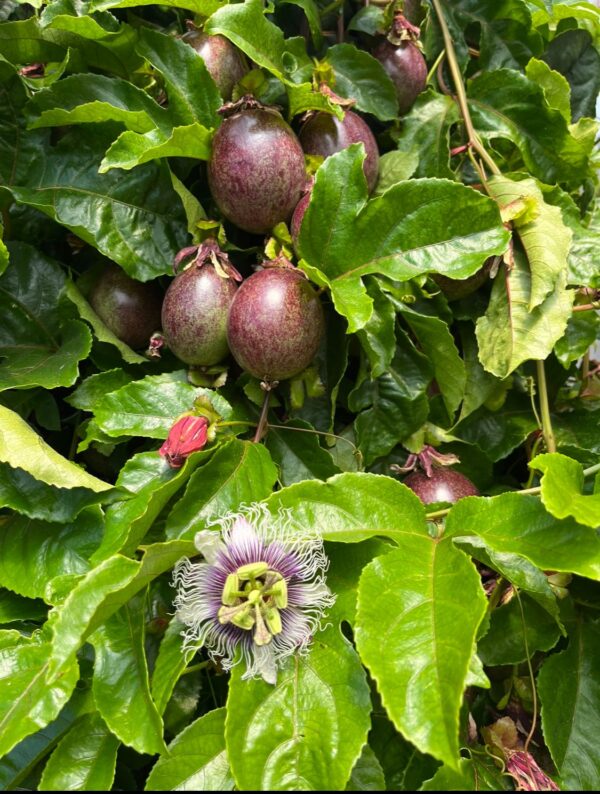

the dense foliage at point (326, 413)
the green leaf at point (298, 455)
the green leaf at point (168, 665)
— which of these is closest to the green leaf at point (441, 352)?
the dense foliage at point (326, 413)

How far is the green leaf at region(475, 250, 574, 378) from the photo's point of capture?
2.15 ft

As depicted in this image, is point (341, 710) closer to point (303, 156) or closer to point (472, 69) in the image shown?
point (303, 156)

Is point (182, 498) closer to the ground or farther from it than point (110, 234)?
closer to the ground

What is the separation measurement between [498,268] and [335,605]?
39cm

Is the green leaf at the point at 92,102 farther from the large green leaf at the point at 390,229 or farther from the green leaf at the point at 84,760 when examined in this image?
the green leaf at the point at 84,760

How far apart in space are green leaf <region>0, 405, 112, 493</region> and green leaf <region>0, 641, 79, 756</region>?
14cm

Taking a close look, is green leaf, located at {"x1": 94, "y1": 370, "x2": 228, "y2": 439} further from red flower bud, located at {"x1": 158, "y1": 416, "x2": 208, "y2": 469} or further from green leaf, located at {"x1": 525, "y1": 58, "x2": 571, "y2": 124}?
green leaf, located at {"x1": 525, "y1": 58, "x2": 571, "y2": 124}

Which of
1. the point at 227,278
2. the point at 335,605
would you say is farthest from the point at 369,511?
the point at 227,278

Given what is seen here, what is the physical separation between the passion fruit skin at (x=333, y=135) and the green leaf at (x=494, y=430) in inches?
11.5

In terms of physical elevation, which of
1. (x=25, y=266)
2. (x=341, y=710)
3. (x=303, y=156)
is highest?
(x=303, y=156)

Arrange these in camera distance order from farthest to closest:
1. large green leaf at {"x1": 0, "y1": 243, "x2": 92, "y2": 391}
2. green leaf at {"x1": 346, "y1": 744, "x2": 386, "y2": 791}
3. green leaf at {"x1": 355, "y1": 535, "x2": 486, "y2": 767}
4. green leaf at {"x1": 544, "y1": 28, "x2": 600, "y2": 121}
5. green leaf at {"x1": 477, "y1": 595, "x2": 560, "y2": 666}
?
green leaf at {"x1": 544, "y1": 28, "x2": 600, "y2": 121}, large green leaf at {"x1": 0, "y1": 243, "x2": 92, "y2": 391}, green leaf at {"x1": 477, "y1": 595, "x2": 560, "y2": 666}, green leaf at {"x1": 346, "y1": 744, "x2": 386, "y2": 791}, green leaf at {"x1": 355, "y1": 535, "x2": 486, "y2": 767}

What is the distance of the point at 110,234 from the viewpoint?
0.67m

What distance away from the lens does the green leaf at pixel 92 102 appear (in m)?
0.64

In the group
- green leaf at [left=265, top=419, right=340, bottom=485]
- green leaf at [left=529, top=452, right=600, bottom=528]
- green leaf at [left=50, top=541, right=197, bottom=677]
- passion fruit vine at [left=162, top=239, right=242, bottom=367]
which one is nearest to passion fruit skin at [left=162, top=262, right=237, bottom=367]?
passion fruit vine at [left=162, top=239, right=242, bottom=367]
